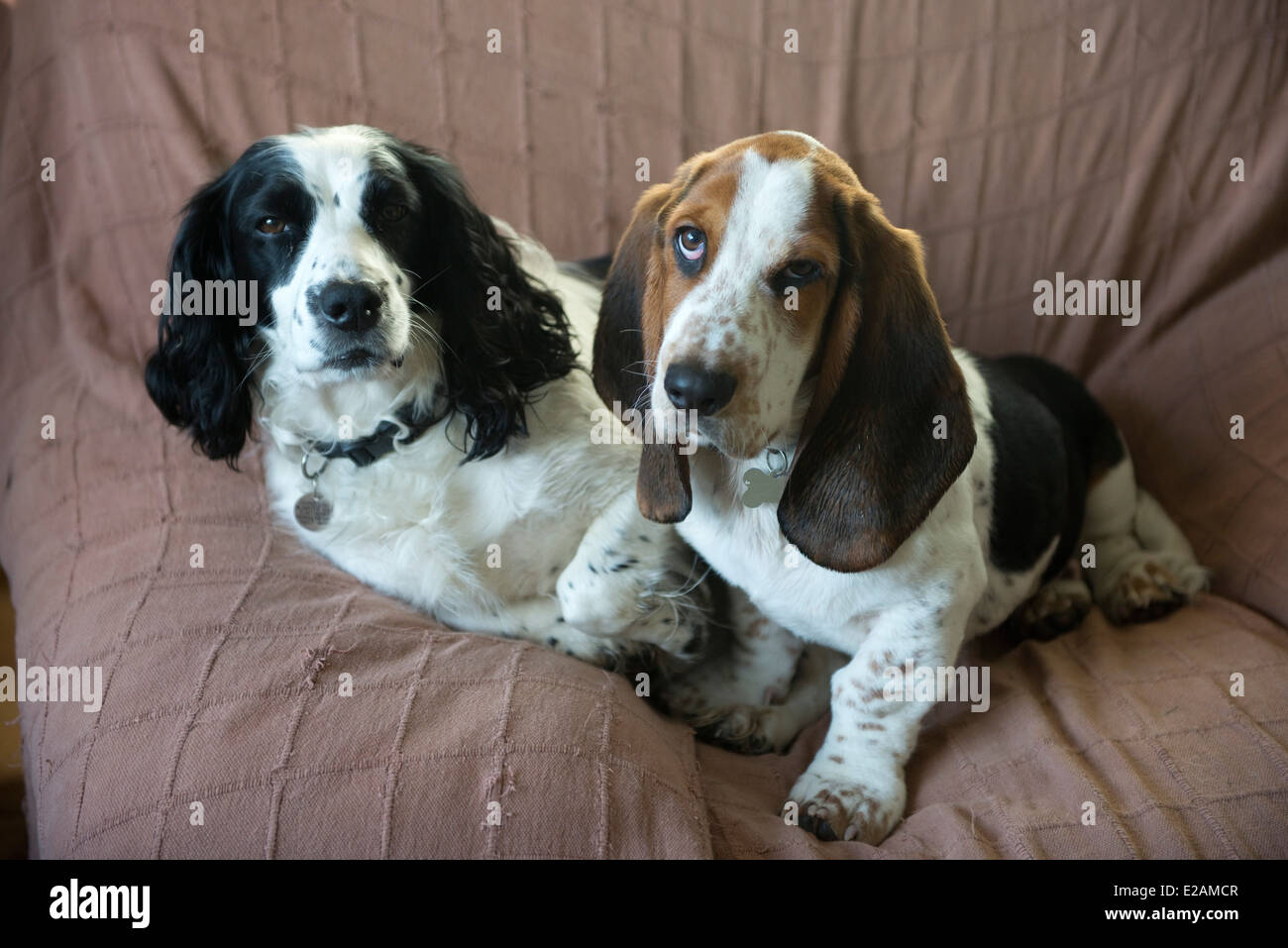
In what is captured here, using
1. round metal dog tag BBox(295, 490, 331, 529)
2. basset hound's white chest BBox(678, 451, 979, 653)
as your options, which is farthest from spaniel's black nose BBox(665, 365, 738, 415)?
round metal dog tag BBox(295, 490, 331, 529)

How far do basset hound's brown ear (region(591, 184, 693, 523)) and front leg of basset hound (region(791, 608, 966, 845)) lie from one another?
409 millimetres

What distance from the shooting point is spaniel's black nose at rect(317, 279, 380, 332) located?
167 centimetres

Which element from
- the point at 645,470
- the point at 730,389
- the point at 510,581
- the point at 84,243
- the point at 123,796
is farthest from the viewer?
the point at 84,243

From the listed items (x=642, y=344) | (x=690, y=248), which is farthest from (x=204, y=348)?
(x=690, y=248)

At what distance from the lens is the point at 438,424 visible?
78.7 inches

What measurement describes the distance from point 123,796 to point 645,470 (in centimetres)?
90

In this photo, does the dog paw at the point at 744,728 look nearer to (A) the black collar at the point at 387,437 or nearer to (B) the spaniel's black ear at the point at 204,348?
(A) the black collar at the point at 387,437

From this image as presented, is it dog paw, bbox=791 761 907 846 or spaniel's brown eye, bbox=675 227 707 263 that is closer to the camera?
spaniel's brown eye, bbox=675 227 707 263

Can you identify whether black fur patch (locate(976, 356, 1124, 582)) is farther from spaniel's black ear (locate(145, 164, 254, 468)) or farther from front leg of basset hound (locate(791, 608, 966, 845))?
spaniel's black ear (locate(145, 164, 254, 468))

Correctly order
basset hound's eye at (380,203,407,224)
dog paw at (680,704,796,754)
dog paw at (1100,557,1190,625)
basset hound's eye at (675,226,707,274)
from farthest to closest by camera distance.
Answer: dog paw at (1100,557,1190,625) → dog paw at (680,704,796,754) → basset hound's eye at (380,203,407,224) → basset hound's eye at (675,226,707,274)

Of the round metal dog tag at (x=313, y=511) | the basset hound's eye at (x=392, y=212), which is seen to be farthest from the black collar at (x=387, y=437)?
the basset hound's eye at (x=392, y=212)

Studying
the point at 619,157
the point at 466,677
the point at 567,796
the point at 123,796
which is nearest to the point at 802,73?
the point at 619,157

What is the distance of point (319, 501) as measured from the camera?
2.05 metres

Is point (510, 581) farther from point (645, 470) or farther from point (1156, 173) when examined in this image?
point (1156, 173)
